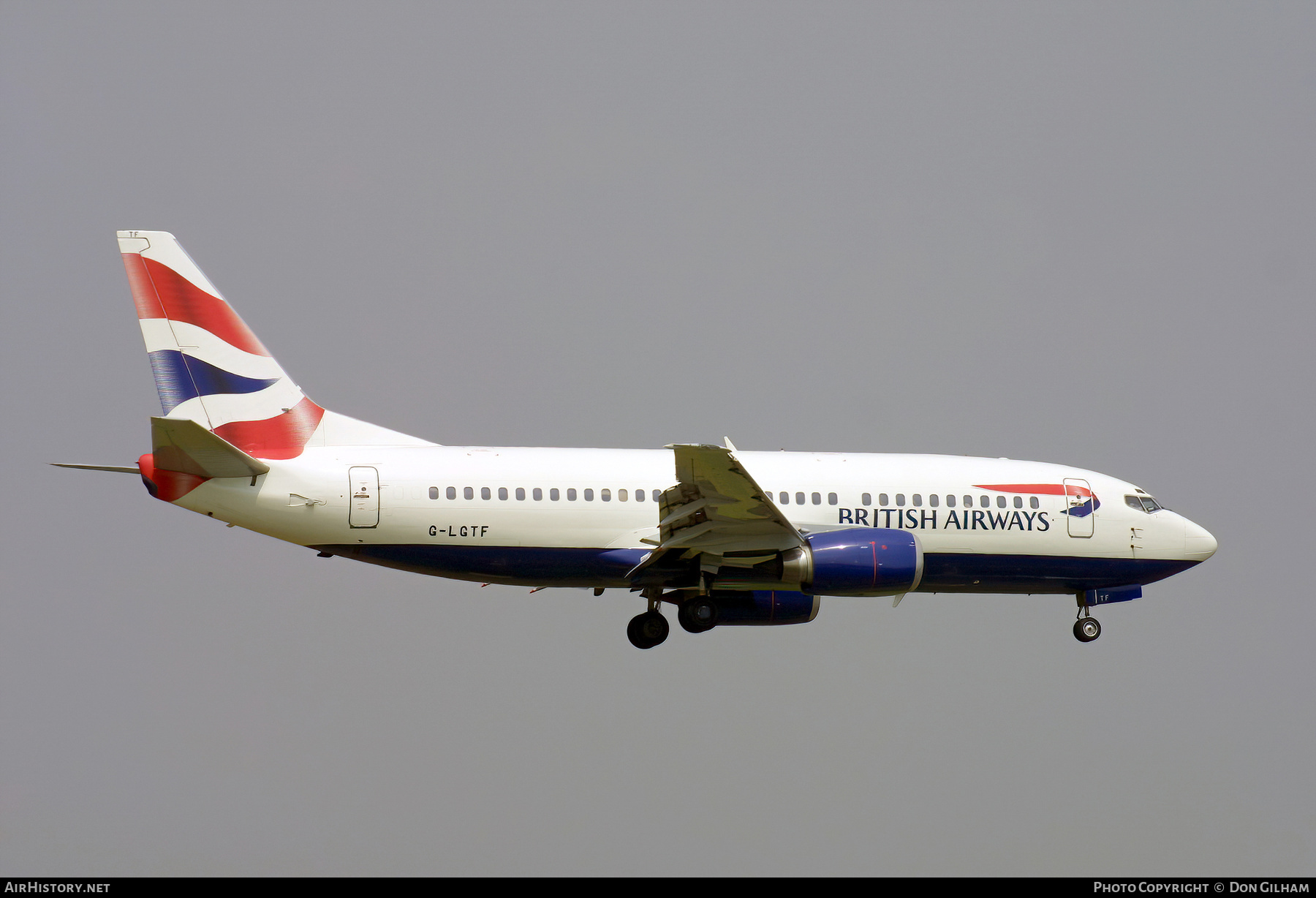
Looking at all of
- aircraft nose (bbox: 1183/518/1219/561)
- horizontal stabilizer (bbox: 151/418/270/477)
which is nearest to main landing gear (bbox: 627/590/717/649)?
horizontal stabilizer (bbox: 151/418/270/477)

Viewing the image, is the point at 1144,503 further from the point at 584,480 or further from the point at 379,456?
the point at 379,456

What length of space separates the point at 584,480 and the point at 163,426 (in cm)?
791

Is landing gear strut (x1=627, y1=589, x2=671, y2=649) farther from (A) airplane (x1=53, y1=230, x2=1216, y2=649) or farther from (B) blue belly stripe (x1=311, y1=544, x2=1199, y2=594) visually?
(B) blue belly stripe (x1=311, y1=544, x2=1199, y2=594)

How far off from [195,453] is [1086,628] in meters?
19.1

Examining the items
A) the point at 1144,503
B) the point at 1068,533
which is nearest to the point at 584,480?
the point at 1068,533

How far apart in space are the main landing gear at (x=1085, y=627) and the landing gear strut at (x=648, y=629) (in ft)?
30.2

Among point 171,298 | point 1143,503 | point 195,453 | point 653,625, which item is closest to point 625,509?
point 653,625

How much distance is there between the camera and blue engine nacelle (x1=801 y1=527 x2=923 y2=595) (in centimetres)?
2722

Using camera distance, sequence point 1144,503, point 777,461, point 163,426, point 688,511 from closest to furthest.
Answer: point 163,426 < point 688,511 < point 777,461 < point 1144,503

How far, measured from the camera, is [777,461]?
29.8m

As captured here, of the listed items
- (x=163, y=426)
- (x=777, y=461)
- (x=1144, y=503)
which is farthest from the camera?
(x=1144, y=503)

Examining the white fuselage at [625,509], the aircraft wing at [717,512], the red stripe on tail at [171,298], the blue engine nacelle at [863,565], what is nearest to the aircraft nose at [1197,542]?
the white fuselage at [625,509]

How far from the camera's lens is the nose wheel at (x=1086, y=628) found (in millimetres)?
31688

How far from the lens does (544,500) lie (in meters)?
27.7
